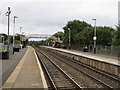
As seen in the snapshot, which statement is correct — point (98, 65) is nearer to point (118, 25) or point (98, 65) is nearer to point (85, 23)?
point (118, 25)

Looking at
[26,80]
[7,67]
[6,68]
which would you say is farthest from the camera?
[7,67]

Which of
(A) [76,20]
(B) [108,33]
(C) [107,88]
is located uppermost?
(A) [76,20]

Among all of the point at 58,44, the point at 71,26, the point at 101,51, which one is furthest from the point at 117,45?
the point at 58,44

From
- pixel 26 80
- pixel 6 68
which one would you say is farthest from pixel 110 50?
pixel 26 80

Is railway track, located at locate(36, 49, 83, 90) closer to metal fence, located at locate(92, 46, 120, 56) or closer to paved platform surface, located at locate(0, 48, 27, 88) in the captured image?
paved platform surface, located at locate(0, 48, 27, 88)

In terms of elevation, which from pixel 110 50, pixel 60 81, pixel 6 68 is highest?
pixel 110 50

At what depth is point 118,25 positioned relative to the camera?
43.3 m

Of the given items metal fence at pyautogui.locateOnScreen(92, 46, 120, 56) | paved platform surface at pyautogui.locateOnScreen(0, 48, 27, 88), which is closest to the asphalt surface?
paved platform surface at pyautogui.locateOnScreen(0, 48, 27, 88)

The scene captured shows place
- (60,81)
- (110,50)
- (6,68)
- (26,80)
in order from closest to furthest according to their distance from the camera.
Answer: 1. (26,80)
2. (60,81)
3. (6,68)
4. (110,50)

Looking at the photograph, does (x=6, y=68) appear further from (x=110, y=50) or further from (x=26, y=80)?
(x=110, y=50)

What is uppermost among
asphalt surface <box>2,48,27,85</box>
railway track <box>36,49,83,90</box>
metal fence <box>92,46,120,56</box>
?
metal fence <box>92,46,120,56</box>

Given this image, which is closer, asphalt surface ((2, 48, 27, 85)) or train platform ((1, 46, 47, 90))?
train platform ((1, 46, 47, 90))

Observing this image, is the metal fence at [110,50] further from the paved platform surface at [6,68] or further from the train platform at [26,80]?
the train platform at [26,80]

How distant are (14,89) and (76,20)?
290 ft
